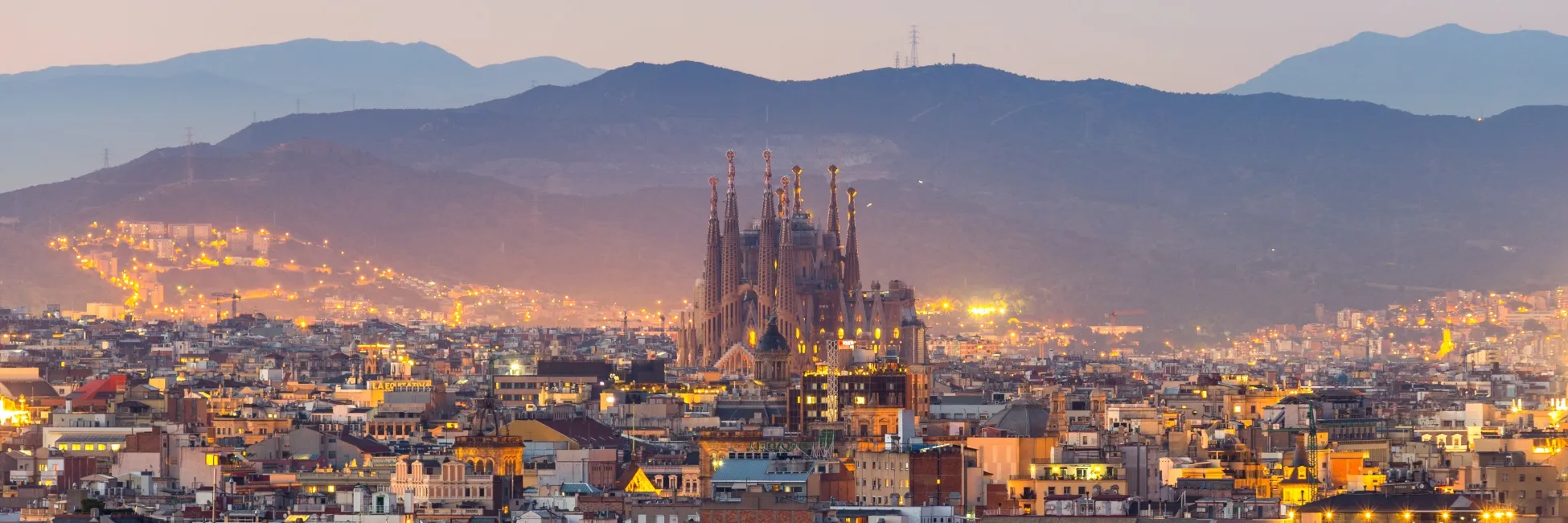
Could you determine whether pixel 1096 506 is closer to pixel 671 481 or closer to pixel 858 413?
pixel 671 481

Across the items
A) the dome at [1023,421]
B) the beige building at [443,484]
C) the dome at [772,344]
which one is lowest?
the beige building at [443,484]

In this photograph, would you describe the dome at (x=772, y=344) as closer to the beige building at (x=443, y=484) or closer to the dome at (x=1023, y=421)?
the dome at (x=1023, y=421)

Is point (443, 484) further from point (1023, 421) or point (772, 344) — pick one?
point (772, 344)

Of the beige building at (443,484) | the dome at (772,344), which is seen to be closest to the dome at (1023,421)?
the beige building at (443,484)

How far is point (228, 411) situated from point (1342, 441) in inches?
1648

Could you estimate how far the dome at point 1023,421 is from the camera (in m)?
103

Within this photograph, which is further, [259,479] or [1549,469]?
[259,479]

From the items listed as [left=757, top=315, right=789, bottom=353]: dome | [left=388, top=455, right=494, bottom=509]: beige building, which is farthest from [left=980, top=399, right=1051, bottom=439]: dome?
[left=757, top=315, right=789, bottom=353]: dome

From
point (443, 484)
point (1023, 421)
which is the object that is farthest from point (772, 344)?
point (443, 484)

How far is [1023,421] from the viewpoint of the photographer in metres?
106

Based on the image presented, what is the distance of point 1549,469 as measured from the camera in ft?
300

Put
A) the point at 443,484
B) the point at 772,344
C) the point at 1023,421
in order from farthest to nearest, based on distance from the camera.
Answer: the point at 772,344
the point at 1023,421
the point at 443,484

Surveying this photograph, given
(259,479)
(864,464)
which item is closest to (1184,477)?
(864,464)

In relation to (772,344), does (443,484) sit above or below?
below
